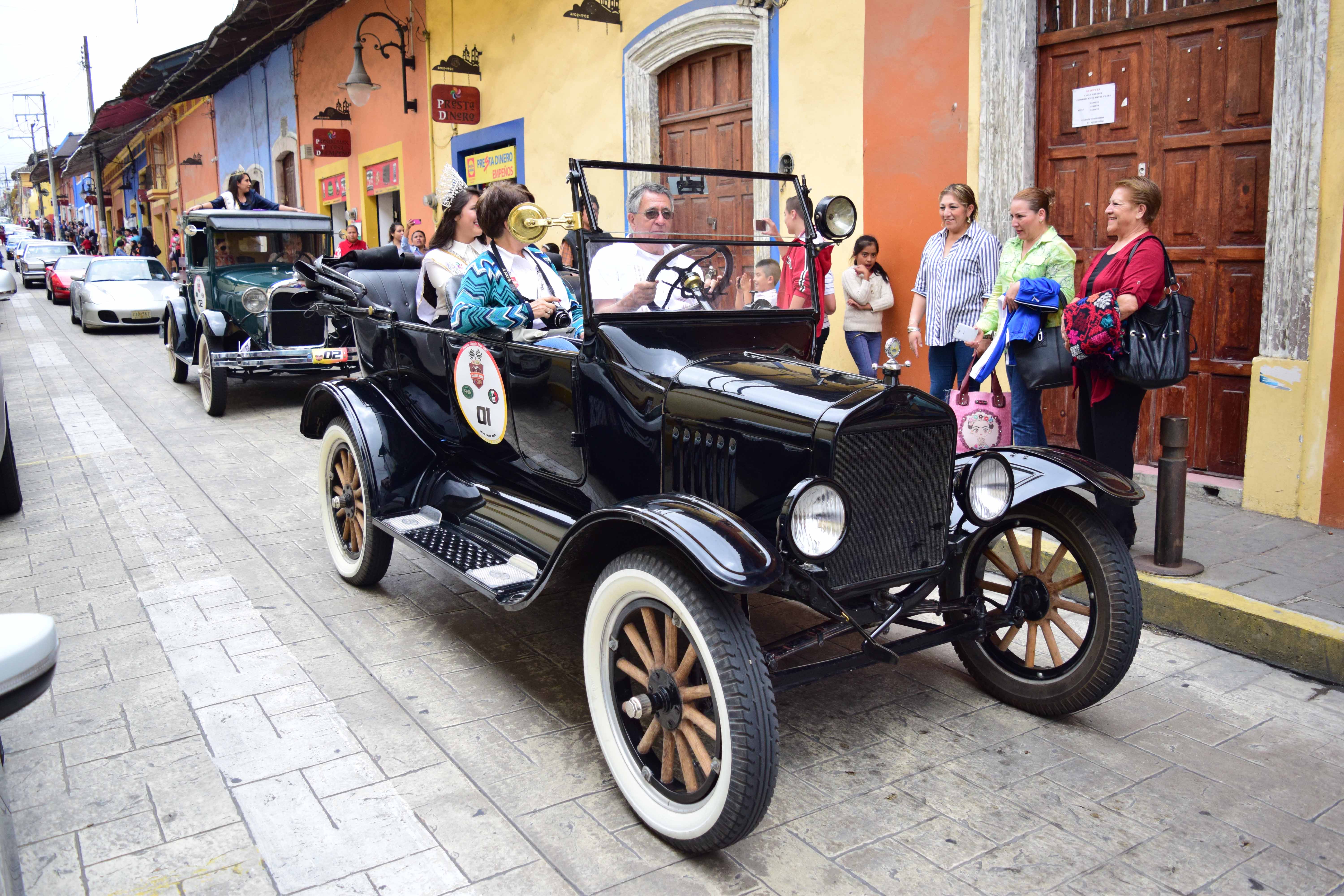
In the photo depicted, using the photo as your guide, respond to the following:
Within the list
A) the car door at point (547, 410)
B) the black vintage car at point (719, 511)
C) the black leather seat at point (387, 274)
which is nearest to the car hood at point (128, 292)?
the black leather seat at point (387, 274)

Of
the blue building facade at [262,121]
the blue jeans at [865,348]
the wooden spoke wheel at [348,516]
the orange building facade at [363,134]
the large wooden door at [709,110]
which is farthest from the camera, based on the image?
the blue building facade at [262,121]

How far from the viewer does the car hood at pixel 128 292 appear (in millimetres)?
16000

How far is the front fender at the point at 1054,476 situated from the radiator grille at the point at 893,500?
0.55ft

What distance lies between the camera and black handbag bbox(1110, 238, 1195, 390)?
414 cm

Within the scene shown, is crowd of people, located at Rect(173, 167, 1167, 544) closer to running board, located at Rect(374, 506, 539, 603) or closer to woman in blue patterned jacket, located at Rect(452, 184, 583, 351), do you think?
woman in blue patterned jacket, located at Rect(452, 184, 583, 351)

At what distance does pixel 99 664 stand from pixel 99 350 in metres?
12.4

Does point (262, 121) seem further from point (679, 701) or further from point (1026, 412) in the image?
point (679, 701)

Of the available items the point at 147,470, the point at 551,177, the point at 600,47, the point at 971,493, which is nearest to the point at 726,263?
the point at 971,493

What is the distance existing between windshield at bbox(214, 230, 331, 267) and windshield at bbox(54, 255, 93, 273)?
1468 cm

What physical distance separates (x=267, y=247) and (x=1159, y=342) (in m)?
8.94

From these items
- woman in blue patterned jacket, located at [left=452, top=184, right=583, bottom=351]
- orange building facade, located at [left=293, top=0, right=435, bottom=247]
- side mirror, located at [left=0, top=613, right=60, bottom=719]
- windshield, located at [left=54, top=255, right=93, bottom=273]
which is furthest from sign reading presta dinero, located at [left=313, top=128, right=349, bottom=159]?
side mirror, located at [left=0, top=613, right=60, bottom=719]

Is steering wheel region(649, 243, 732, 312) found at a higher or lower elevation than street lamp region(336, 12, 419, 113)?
lower

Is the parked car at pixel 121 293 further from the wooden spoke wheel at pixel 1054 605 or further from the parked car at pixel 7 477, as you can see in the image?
the wooden spoke wheel at pixel 1054 605

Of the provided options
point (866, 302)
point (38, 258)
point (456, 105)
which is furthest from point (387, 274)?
point (38, 258)
